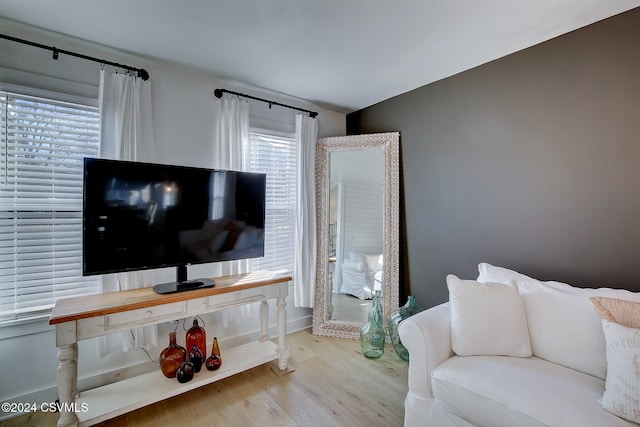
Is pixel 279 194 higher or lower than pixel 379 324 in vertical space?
higher

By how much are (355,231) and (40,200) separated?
246cm

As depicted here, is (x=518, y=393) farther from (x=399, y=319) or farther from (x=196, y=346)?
(x=196, y=346)

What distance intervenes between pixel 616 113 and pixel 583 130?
163mm

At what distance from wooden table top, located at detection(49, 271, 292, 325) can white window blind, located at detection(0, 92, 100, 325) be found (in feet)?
1.01

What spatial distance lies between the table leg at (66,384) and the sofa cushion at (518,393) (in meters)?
1.91

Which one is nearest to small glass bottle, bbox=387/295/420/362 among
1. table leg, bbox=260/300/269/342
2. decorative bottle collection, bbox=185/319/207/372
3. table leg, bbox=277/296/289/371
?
table leg, bbox=277/296/289/371

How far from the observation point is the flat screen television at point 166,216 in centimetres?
175

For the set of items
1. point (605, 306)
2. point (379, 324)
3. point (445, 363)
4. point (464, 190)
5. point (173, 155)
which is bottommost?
point (379, 324)

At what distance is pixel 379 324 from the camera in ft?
8.63

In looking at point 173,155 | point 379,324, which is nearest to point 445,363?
point 379,324

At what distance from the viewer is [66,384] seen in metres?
1.53

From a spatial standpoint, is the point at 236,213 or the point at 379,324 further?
the point at 379,324

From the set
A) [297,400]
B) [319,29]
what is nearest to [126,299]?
[297,400]

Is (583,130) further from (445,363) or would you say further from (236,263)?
(236,263)
